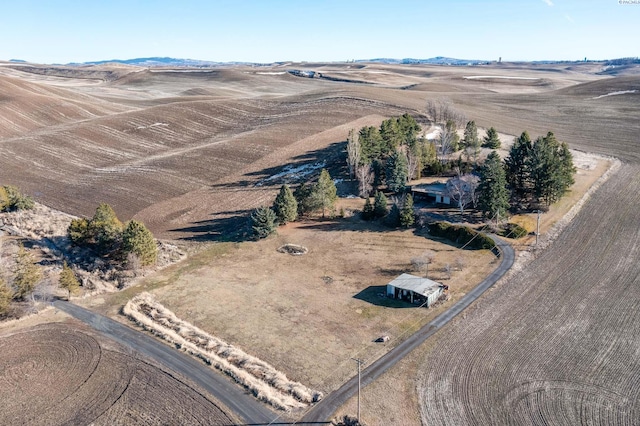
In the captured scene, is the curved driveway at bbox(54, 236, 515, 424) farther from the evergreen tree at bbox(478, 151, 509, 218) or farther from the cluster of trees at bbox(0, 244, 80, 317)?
the evergreen tree at bbox(478, 151, 509, 218)

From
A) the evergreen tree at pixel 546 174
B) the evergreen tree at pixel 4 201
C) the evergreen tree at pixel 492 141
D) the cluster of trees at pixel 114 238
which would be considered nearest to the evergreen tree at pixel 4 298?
the cluster of trees at pixel 114 238

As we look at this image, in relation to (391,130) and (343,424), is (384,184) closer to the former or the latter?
(391,130)

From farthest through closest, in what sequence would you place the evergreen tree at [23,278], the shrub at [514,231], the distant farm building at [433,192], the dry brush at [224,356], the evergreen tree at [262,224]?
the distant farm building at [433,192], the evergreen tree at [262,224], the shrub at [514,231], the evergreen tree at [23,278], the dry brush at [224,356]

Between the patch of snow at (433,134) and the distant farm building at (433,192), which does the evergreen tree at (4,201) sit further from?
the patch of snow at (433,134)

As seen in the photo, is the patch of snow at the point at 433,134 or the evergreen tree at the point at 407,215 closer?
the evergreen tree at the point at 407,215

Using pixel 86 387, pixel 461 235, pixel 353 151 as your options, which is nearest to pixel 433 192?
pixel 461 235

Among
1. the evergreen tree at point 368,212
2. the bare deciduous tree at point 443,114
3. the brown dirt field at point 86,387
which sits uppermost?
the bare deciduous tree at point 443,114

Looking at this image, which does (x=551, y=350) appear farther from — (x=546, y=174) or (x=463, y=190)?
(x=546, y=174)
